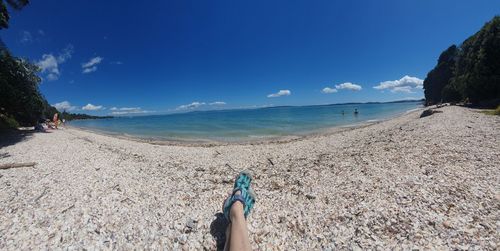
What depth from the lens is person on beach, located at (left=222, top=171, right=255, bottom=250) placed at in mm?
3244

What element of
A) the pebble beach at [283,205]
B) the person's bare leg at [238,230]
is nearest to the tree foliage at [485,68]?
the pebble beach at [283,205]

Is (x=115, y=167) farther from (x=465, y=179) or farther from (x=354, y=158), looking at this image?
(x=465, y=179)

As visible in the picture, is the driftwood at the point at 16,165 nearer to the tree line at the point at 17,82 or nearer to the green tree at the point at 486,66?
the tree line at the point at 17,82

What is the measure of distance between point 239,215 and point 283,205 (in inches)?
60.4

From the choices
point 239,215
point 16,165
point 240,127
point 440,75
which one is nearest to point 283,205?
point 239,215

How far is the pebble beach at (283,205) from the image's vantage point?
3510 millimetres

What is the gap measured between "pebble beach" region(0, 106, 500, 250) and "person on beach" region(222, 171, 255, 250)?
0.32 meters

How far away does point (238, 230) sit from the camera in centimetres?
349

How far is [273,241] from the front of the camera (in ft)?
12.3

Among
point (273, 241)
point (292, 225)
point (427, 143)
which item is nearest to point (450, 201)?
point (292, 225)

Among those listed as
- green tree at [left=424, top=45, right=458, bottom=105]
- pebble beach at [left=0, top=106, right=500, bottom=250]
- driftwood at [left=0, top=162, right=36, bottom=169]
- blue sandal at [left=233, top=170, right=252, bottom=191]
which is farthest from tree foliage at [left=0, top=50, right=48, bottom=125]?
green tree at [left=424, top=45, right=458, bottom=105]

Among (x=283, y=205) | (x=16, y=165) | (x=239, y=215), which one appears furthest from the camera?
(x=16, y=165)

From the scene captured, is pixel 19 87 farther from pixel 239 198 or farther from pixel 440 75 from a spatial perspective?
pixel 440 75

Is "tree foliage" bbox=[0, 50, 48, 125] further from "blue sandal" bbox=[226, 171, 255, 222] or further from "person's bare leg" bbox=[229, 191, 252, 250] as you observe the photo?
"person's bare leg" bbox=[229, 191, 252, 250]
